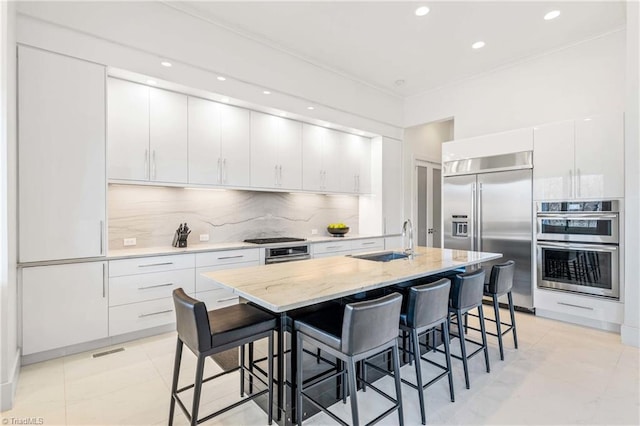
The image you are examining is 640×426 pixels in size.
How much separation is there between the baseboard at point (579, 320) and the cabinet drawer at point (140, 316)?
412 cm

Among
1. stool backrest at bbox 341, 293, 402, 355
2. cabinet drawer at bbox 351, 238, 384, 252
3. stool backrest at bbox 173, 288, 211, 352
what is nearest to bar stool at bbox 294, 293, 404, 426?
stool backrest at bbox 341, 293, 402, 355

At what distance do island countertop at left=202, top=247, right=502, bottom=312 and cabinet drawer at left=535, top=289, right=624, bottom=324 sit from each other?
1458mm

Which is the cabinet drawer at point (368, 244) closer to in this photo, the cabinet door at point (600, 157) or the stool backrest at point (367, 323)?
the cabinet door at point (600, 157)

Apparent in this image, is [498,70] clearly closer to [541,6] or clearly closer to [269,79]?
[541,6]

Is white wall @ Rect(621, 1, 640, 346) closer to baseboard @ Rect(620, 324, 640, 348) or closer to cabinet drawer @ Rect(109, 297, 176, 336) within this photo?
baseboard @ Rect(620, 324, 640, 348)

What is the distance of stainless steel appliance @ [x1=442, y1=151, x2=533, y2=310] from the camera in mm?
3891

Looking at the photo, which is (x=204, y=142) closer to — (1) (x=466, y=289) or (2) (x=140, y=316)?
(2) (x=140, y=316)

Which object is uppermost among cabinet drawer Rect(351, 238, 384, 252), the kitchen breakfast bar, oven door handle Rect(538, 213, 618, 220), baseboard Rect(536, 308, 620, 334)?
oven door handle Rect(538, 213, 618, 220)

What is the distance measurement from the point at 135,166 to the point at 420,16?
10.7 ft

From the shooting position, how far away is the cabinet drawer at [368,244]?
494cm

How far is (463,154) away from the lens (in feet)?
14.7

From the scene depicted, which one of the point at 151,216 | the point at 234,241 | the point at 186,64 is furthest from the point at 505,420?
the point at 186,64

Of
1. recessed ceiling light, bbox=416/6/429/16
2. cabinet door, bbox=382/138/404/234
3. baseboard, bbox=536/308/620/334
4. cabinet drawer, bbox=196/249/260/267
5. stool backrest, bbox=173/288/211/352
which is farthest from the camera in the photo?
cabinet door, bbox=382/138/404/234

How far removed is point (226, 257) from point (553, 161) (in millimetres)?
3815
